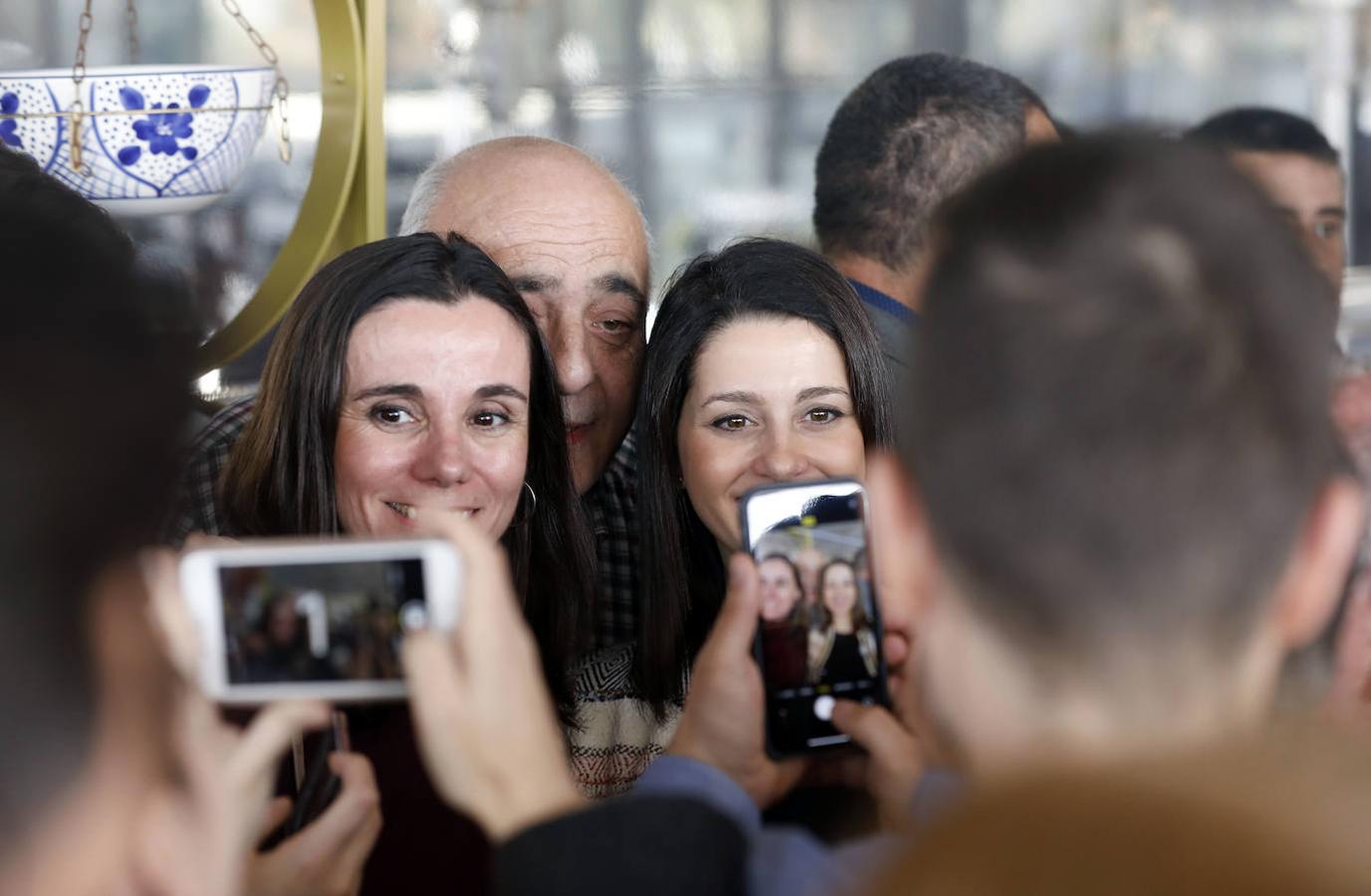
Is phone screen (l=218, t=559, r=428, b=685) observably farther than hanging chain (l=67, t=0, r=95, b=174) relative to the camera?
No

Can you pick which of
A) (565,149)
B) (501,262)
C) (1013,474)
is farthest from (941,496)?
(565,149)

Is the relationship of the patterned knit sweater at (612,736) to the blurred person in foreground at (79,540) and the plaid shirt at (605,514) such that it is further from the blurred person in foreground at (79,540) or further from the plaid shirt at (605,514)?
the blurred person in foreground at (79,540)

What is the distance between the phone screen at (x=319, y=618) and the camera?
2.74 ft

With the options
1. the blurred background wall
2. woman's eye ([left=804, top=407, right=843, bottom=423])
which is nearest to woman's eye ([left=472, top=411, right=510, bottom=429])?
woman's eye ([left=804, top=407, right=843, bottom=423])

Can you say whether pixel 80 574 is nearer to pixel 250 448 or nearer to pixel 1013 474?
pixel 1013 474

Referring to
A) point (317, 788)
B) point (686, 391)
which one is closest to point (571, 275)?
point (686, 391)

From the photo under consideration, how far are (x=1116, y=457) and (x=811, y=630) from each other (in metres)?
0.45

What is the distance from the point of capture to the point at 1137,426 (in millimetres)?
586

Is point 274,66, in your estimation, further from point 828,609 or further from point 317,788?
point 828,609

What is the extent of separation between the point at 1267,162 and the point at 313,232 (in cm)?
111

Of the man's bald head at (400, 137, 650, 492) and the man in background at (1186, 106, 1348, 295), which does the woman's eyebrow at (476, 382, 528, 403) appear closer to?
the man's bald head at (400, 137, 650, 492)

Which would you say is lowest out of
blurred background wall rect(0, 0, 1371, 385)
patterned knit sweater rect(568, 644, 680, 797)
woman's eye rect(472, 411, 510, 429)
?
patterned knit sweater rect(568, 644, 680, 797)

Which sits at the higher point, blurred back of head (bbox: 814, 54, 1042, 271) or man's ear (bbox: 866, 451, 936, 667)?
blurred back of head (bbox: 814, 54, 1042, 271)

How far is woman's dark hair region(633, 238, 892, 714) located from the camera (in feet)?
4.93
